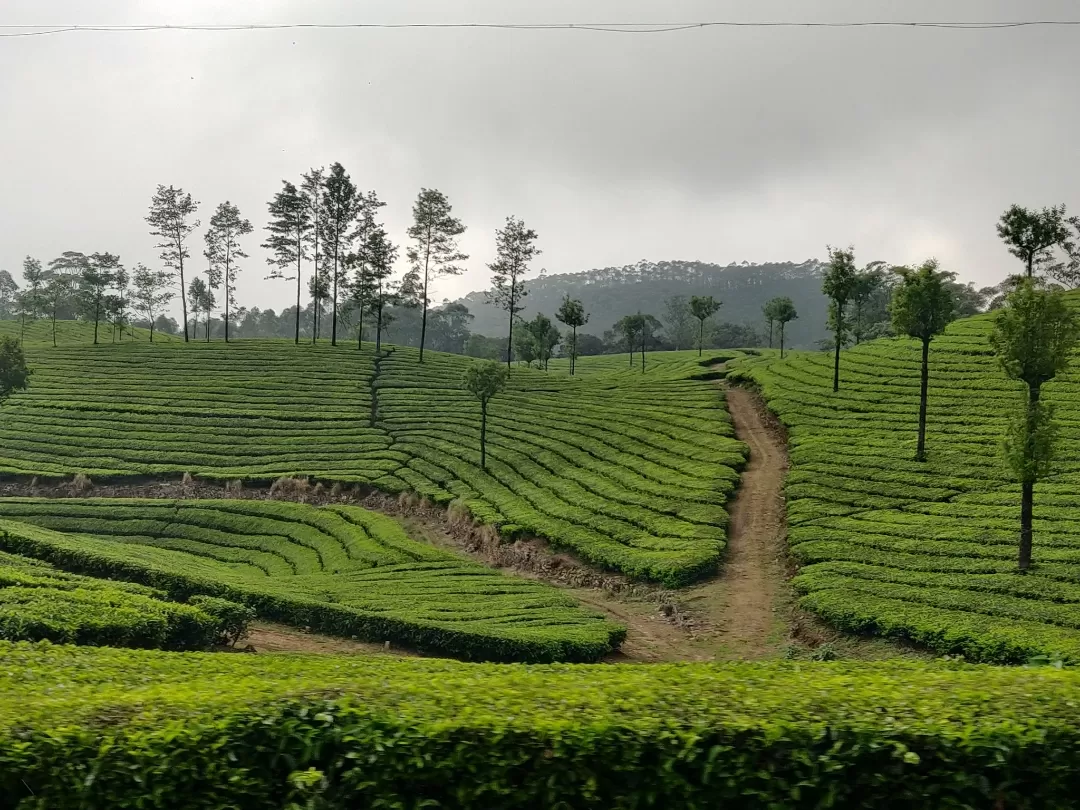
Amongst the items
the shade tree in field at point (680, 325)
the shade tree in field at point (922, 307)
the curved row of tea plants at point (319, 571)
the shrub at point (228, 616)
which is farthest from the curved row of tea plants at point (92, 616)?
the shade tree in field at point (680, 325)

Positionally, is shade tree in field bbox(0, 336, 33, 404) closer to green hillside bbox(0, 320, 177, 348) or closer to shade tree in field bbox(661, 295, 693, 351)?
green hillside bbox(0, 320, 177, 348)

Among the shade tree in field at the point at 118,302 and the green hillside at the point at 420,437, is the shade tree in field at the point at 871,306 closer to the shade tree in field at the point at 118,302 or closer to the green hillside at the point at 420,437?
the green hillside at the point at 420,437

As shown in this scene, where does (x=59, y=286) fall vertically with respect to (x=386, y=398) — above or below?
above

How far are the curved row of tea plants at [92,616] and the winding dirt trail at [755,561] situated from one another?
479 inches

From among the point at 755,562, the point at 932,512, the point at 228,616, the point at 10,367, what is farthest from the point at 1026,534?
the point at 10,367

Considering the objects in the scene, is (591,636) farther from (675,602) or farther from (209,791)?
(209,791)

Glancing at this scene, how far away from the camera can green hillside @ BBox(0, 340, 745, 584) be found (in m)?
28.0

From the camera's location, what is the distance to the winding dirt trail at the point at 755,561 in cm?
1978

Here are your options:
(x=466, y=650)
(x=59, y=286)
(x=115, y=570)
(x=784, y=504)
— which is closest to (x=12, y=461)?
(x=115, y=570)

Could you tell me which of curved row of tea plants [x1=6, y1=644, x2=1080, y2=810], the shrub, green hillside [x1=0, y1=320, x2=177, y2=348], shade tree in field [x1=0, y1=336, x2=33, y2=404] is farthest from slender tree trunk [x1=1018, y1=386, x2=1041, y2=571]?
green hillside [x1=0, y1=320, x2=177, y2=348]

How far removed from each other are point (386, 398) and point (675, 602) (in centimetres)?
3102

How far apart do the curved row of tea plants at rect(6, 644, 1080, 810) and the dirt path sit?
13.7 meters

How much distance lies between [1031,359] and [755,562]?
9.60m

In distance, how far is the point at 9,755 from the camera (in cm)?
547
